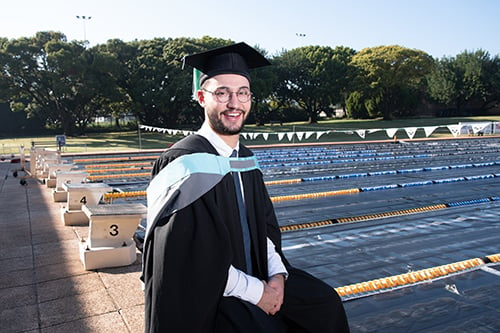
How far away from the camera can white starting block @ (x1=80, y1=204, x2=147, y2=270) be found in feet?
13.2

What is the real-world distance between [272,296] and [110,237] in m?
2.63

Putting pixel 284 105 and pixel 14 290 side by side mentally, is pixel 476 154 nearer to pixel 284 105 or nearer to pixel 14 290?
pixel 14 290

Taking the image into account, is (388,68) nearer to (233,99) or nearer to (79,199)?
(79,199)

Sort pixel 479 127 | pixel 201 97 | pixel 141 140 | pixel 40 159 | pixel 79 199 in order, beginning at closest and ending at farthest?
pixel 201 97 → pixel 79 199 → pixel 40 159 → pixel 479 127 → pixel 141 140

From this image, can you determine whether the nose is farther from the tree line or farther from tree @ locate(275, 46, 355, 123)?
tree @ locate(275, 46, 355, 123)

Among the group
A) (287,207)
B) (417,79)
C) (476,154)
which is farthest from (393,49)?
(287,207)

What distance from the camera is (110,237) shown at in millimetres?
4125

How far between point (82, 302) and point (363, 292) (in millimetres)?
2237

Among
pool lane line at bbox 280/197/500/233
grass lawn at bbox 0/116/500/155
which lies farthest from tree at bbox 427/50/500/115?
pool lane line at bbox 280/197/500/233

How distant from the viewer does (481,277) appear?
3.73m

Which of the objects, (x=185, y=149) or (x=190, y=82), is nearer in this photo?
(x=185, y=149)

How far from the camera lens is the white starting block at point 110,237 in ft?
13.2

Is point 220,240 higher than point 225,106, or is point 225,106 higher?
point 225,106

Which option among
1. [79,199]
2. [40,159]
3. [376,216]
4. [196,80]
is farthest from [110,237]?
[40,159]
